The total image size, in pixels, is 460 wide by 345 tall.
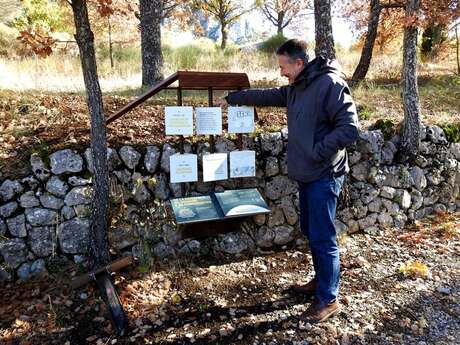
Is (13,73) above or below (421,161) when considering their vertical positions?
above

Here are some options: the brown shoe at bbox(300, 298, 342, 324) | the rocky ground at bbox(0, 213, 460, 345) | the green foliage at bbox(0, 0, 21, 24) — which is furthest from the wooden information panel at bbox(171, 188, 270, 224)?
the green foliage at bbox(0, 0, 21, 24)

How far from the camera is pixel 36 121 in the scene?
183 inches

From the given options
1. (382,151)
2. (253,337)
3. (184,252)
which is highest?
(382,151)

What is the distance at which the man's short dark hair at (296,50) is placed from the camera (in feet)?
10.1

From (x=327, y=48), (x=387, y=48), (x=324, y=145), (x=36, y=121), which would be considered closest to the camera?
(x=324, y=145)

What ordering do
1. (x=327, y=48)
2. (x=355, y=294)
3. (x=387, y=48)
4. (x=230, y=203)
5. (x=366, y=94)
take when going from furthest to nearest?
(x=387, y=48), (x=366, y=94), (x=327, y=48), (x=230, y=203), (x=355, y=294)

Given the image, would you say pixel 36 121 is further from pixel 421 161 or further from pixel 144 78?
pixel 421 161

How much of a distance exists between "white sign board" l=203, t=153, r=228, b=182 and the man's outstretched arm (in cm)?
61

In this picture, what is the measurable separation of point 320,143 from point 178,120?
1.52 meters

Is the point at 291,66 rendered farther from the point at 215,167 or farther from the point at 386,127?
the point at 386,127

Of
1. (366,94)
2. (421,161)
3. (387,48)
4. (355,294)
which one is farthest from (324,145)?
(387,48)

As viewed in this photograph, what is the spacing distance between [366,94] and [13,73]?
24.1 ft

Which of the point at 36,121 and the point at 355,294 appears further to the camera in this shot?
the point at 36,121

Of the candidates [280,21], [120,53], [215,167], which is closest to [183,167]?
[215,167]
